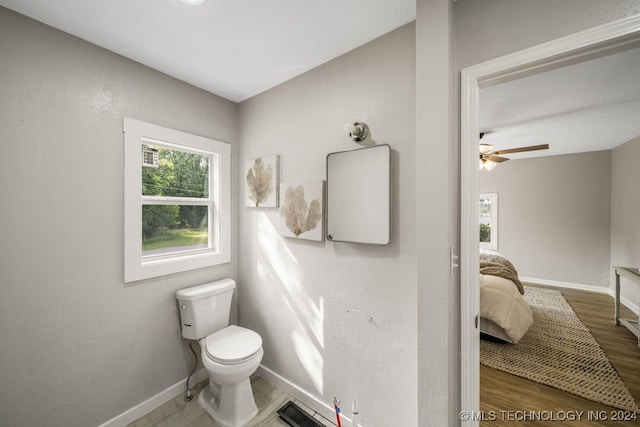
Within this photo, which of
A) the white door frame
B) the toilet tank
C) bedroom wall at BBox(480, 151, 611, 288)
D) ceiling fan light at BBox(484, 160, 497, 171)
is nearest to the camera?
the white door frame

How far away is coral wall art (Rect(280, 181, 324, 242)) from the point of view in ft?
5.62

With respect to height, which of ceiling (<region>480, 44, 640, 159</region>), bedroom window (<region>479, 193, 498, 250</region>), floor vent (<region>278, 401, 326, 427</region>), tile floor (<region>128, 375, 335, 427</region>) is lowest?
tile floor (<region>128, 375, 335, 427</region>)

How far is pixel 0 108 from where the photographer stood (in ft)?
4.09

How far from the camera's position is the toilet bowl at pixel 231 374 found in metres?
1.59

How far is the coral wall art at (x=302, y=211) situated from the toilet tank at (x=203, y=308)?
0.76 m

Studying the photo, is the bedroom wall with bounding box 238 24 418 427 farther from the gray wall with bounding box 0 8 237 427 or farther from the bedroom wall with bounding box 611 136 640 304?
the bedroom wall with bounding box 611 136 640 304

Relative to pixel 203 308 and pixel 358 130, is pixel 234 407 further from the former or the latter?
pixel 358 130

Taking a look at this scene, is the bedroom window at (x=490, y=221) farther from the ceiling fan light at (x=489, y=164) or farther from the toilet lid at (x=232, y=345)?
the toilet lid at (x=232, y=345)

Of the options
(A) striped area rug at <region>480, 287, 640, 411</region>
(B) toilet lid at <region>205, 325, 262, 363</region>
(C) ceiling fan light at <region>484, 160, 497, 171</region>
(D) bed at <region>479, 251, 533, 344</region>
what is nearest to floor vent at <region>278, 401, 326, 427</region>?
(B) toilet lid at <region>205, 325, 262, 363</region>

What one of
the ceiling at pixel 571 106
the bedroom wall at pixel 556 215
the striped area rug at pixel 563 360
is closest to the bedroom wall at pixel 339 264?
the ceiling at pixel 571 106

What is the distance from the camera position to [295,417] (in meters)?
1.69

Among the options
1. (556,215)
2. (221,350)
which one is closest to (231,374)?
(221,350)

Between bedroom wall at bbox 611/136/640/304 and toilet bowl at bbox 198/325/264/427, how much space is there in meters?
5.37

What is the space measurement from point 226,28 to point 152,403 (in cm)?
256
